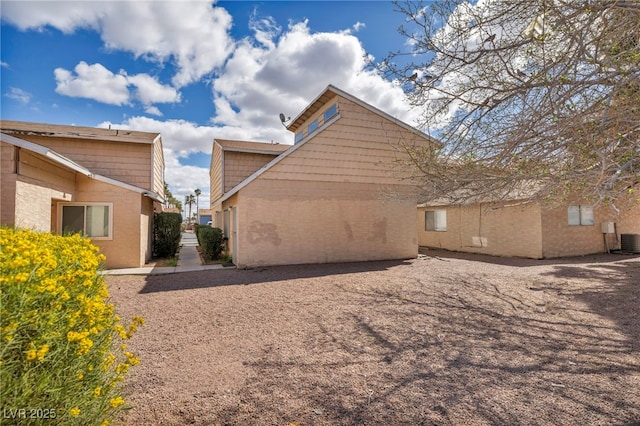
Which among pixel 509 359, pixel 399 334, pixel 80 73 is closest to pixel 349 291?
pixel 399 334

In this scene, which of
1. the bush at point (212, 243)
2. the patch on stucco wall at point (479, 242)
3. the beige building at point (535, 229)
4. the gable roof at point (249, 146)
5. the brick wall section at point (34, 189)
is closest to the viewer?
the brick wall section at point (34, 189)

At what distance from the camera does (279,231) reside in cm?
1102

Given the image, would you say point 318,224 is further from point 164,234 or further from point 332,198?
point 164,234

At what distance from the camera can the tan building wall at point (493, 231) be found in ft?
42.2

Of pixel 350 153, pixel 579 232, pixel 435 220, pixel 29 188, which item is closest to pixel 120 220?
pixel 29 188

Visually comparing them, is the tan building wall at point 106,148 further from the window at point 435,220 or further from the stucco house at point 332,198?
the window at point 435,220

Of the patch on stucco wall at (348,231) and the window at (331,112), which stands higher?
the window at (331,112)

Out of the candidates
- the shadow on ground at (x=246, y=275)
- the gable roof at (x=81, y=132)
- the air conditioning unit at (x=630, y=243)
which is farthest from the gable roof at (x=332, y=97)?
the air conditioning unit at (x=630, y=243)

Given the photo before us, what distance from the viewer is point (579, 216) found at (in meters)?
13.9

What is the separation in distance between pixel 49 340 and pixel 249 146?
14.3m

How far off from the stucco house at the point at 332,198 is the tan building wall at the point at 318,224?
3cm

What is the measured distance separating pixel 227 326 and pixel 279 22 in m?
8.16

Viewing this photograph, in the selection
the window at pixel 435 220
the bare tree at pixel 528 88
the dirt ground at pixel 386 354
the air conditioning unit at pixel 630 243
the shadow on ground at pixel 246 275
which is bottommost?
the dirt ground at pixel 386 354

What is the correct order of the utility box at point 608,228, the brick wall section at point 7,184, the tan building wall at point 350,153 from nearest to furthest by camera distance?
the brick wall section at point 7,184 → the tan building wall at point 350,153 → the utility box at point 608,228
